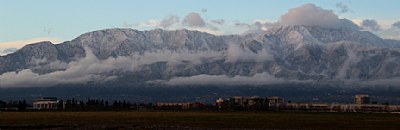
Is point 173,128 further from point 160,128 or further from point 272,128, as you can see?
point 272,128

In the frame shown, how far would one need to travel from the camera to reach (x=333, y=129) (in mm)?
119500

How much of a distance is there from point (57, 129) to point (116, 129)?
9.60 metres

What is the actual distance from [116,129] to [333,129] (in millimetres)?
36915

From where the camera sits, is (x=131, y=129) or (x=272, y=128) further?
(x=272, y=128)

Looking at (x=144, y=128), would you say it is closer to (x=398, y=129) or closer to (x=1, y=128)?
(x=1, y=128)

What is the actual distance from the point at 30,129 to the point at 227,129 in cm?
3233

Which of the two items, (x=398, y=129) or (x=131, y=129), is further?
(x=398, y=129)

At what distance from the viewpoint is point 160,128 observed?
378ft

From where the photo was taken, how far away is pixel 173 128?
379ft

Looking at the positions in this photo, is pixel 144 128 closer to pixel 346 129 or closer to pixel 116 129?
pixel 116 129

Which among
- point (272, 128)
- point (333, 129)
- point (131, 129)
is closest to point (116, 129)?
point (131, 129)

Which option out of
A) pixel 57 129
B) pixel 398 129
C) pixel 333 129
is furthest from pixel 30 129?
pixel 398 129

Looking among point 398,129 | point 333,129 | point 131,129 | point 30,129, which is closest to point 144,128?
point 131,129

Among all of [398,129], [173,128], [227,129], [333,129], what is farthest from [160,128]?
[398,129]
